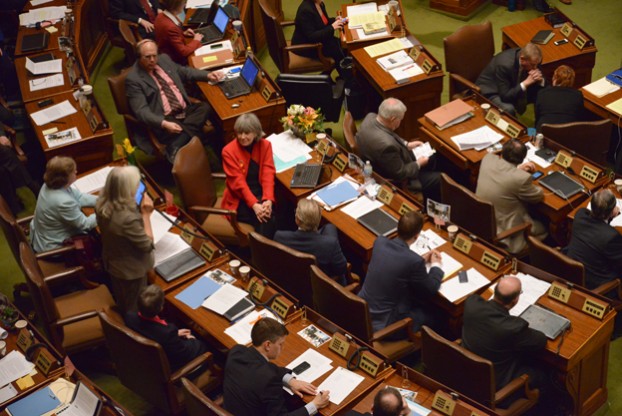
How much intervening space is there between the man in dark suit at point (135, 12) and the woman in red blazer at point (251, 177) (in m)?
2.94

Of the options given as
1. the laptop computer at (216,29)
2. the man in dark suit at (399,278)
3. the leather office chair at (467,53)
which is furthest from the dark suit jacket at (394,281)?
the laptop computer at (216,29)

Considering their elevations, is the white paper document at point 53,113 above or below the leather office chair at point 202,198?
above

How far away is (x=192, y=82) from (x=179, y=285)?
2.77 metres

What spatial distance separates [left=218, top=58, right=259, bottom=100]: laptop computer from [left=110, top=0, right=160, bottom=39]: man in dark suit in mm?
1643

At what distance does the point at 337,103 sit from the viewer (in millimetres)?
8055

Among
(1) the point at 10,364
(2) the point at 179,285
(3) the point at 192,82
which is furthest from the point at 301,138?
(1) the point at 10,364

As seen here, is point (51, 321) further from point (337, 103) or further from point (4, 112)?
point (337, 103)

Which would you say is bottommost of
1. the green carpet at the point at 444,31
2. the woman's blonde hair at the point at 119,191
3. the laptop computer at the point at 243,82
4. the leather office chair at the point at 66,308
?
the green carpet at the point at 444,31

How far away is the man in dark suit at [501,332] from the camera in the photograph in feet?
15.9

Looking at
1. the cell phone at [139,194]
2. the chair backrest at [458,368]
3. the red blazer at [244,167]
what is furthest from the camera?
the red blazer at [244,167]

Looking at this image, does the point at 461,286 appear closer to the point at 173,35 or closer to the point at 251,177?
the point at 251,177

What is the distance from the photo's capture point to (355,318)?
5184 millimetres

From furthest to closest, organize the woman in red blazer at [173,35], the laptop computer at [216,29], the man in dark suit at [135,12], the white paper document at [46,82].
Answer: the man in dark suit at [135,12] < the laptop computer at [216,29] < the woman in red blazer at [173,35] < the white paper document at [46,82]

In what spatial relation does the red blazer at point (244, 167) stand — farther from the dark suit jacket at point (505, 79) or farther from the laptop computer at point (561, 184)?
the dark suit jacket at point (505, 79)
